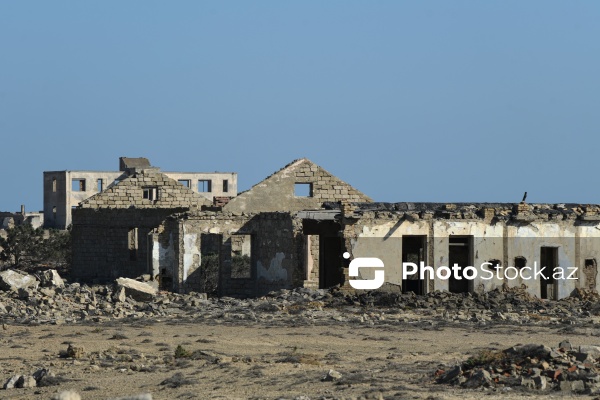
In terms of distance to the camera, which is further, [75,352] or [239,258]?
[239,258]

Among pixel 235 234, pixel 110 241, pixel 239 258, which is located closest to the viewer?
pixel 235 234

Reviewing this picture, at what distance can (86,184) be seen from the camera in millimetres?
70500

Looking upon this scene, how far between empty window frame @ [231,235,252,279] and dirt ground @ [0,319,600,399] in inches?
659

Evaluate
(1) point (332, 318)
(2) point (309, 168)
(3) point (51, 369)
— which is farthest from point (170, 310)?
(2) point (309, 168)

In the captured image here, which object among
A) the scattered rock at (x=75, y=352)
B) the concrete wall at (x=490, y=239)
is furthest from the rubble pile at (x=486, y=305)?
the scattered rock at (x=75, y=352)

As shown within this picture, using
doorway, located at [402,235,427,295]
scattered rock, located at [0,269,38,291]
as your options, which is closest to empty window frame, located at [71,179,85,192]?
doorway, located at [402,235,427,295]

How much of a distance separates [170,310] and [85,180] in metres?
43.3

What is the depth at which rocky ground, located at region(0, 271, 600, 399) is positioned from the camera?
16469mm

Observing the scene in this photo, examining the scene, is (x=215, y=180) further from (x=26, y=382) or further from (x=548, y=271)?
(x=26, y=382)

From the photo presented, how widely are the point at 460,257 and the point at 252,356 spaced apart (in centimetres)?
1305

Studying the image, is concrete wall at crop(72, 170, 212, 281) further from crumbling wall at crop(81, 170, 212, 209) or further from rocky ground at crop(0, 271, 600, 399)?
rocky ground at crop(0, 271, 600, 399)

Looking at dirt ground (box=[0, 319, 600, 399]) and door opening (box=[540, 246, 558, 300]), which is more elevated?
door opening (box=[540, 246, 558, 300])

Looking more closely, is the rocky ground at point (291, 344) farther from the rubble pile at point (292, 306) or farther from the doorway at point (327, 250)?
the doorway at point (327, 250)

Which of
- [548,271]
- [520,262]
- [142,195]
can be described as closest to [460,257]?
[520,262]
